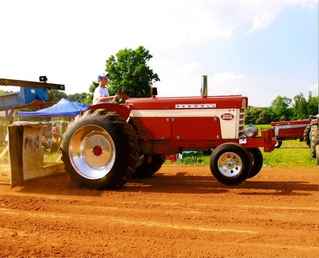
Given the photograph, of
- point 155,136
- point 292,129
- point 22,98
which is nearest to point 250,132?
point 155,136

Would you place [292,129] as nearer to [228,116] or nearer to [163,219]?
[228,116]

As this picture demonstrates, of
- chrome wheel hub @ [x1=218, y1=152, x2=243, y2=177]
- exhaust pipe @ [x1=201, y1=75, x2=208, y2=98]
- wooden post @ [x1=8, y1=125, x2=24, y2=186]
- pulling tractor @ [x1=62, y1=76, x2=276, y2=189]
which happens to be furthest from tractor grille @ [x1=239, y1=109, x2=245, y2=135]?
wooden post @ [x1=8, y1=125, x2=24, y2=186]

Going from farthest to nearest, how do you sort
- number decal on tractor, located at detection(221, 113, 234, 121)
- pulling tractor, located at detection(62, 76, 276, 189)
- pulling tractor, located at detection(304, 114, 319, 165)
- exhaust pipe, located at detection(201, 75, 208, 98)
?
pulling tractor, located at detection(304, 114, 319, 165)
exhaust pipe, located at detection(201, 75, 208, 98)
number decal on tractor, located at detection(221, 113, 234, 121)
pulling tractor, located at detection(62, 76, 276, 189)

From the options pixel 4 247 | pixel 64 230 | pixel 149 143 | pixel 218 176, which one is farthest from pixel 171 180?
pixel 4 247

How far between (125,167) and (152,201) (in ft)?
4.19

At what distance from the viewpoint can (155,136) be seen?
359 inches

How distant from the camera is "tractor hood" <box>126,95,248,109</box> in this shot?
880 centimetres

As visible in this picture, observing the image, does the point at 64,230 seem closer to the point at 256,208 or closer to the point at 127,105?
the point at 256,208

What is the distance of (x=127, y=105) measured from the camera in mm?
9117

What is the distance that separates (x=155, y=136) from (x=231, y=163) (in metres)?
1.56

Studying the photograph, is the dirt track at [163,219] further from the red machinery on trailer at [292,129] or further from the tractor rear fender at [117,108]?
the red machinery on trailer at [292,129]

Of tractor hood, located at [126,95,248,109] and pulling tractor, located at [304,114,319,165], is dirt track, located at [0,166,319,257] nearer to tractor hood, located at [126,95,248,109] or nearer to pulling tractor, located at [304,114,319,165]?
tractor hood, located at [126,95,248,109]

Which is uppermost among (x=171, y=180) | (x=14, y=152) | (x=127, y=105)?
(x=127, y=105)

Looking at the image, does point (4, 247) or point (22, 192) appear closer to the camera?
point (4, 247)
